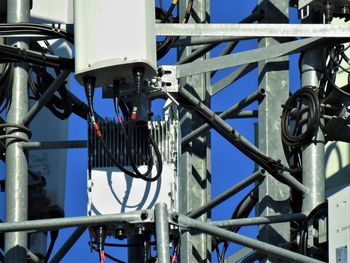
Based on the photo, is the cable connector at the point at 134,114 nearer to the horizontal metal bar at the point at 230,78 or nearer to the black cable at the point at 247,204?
the black cable at the point at 247,204

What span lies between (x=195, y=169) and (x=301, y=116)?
134 cm

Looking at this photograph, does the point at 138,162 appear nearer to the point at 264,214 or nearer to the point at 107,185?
the point at 107,185

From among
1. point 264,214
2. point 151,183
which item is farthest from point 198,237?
point 151,183

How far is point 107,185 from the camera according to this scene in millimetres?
13414

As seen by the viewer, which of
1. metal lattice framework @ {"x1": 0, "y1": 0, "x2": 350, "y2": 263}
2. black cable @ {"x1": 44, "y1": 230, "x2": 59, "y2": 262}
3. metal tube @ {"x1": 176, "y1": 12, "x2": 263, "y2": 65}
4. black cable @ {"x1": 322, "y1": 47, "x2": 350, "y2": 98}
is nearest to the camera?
metal lattice framework @ {"x1": 0, "y1": 0, "x2": 350, "y2": 263}

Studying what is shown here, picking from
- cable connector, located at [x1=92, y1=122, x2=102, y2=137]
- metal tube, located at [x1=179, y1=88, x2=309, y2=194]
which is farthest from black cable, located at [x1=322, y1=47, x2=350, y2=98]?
cable connector, located at [x1=92, y1=122, x2=102, y2=137]

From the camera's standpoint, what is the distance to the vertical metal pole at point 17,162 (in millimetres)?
13938

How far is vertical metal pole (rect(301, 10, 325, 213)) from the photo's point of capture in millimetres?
14398

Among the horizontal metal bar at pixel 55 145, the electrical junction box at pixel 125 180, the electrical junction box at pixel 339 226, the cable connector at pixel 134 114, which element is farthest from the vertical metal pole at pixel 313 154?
the cable connector at pixel 134 114

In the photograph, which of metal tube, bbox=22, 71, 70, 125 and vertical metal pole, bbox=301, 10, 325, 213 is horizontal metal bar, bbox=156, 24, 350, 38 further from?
metal tube, bbox=22, 71, 70, 125

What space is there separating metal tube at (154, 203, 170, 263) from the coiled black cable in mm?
2178

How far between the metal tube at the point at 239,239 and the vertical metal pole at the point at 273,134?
156cm

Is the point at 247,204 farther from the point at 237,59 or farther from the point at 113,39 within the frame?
the point at 113,39

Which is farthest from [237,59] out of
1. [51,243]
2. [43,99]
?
[51,243]
